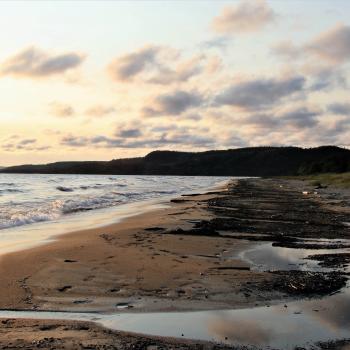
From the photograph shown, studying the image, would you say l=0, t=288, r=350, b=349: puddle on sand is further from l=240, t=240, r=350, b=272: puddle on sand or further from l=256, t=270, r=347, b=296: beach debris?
l=240, t=240, r=350, b=272: puddle on sand

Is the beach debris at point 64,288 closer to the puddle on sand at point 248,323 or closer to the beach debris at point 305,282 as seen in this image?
the puddle on sand at point 248,323

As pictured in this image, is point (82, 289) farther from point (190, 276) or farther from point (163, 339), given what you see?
point (163, 339)

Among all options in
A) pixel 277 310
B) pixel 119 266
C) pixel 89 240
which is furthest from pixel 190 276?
pixel 89 240

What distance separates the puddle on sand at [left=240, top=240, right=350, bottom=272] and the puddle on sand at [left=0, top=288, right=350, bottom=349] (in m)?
2.90

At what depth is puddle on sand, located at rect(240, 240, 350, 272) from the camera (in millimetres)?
10273

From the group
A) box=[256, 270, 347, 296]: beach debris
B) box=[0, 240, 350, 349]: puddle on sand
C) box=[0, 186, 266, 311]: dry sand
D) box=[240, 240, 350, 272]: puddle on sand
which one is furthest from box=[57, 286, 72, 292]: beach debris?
box=[240, 240, 350, 272]: puddle on sand

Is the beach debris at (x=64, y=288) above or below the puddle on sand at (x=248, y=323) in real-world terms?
below

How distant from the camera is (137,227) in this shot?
1808 cm

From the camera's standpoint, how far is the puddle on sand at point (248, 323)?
5.83 meters

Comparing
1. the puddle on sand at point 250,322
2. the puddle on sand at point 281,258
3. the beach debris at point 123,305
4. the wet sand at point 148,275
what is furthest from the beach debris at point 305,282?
the beach debris at point 123,305

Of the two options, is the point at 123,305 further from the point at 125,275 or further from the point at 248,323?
the point at 125,275

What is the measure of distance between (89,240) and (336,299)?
336 inches

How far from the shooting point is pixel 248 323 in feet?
20.9

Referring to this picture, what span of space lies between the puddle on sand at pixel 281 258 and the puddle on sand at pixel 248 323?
290cm
